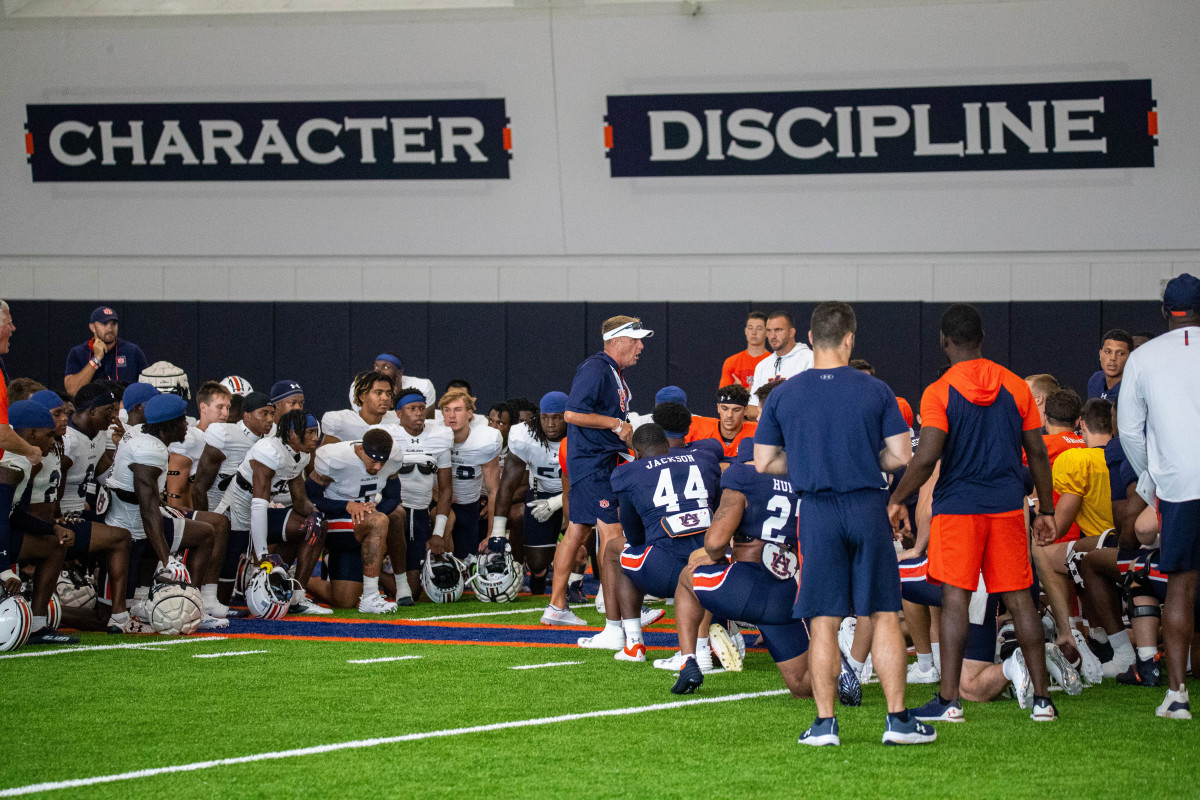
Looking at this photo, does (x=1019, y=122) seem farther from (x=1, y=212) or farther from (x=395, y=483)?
(x=1, y=212)

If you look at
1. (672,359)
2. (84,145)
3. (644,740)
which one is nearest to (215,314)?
(84,145)

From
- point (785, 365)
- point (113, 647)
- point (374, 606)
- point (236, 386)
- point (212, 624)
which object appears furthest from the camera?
point (236, 386)

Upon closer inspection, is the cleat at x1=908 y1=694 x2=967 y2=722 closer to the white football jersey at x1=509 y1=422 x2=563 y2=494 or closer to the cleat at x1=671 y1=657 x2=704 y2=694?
the cleat at x1=671 y1=657 x2=704 y2=694

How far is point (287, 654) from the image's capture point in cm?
781

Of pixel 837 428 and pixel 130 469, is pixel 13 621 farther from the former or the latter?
pixel 837 428

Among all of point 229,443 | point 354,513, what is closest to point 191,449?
point 229,443

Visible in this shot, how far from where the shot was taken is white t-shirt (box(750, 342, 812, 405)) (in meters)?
11.3

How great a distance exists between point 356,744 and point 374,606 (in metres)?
4.87

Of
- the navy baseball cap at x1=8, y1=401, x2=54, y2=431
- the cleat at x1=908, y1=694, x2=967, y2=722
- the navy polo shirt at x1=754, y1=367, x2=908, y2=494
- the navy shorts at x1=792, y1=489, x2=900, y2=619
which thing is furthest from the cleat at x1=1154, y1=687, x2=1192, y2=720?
the navy baseball cap at x1=8, y1=401, x2=54, y2=431

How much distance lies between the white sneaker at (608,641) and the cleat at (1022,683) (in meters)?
2.66

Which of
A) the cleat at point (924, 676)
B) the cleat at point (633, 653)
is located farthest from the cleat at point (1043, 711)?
the cleat at point (633, 653)

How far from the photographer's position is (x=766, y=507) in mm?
6469

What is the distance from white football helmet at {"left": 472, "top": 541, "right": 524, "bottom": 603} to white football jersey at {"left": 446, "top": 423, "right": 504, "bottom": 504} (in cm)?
79

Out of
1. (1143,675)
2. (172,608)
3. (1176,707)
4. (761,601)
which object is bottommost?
(1143,675)
